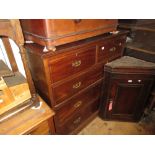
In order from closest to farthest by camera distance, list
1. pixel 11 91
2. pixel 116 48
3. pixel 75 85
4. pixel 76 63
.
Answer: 1. pixel 11 91
2. pixel 76 63
3. pixel 75 85
4. pixel 116 48

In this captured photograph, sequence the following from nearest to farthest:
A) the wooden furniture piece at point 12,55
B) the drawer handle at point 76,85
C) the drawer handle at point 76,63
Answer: the wooden furniture piece at point 12,55 → the drawer handle at point 76,63 → the drawer handle at point 76,85

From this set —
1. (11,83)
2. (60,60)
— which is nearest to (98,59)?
(60,60)

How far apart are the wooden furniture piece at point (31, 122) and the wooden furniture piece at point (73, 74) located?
0.10 metres

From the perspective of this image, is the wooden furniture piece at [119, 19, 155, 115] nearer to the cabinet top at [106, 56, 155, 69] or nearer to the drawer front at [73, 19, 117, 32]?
the cabinet top at [106, 56, 155, 69]

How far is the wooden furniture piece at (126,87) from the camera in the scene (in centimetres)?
138

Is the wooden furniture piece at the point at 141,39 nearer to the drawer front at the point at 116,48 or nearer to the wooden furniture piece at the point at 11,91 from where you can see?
the drawer front at the point at 116,48

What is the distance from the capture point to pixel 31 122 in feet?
3.16

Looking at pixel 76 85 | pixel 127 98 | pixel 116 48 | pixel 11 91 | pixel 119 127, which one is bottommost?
pixel 119 127

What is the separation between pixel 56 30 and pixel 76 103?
30.6 inches

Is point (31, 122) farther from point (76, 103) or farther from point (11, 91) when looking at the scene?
point (76, 103)

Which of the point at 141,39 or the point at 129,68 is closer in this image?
the point at 129,68

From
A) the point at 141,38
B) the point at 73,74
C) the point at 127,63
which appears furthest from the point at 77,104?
the point at 141,38

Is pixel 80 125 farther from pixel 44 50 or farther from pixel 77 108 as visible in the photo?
pixel 44 50

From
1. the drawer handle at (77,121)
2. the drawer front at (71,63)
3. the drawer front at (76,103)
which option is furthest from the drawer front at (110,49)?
the drawer handle at (77,121)
